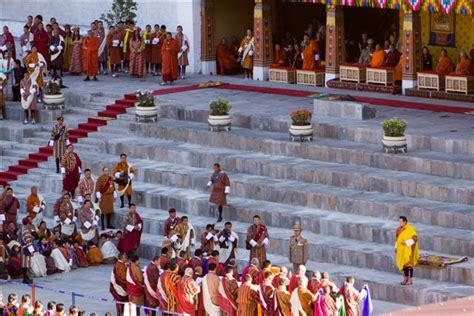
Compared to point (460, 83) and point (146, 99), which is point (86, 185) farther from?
point (460, 83)

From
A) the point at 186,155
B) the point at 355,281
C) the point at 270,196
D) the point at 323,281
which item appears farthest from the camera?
the point at 186,155

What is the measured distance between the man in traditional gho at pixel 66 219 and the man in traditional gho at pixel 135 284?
4.73 metres

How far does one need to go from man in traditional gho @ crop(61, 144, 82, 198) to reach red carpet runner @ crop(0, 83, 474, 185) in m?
2.62

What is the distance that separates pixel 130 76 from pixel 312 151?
9962 mm

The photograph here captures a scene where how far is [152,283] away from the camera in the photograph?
33.2 metres

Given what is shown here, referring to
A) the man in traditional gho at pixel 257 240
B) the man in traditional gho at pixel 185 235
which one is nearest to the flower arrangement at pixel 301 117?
the man in traditional gho at pixel 185 235

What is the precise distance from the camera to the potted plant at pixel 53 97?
149 feet

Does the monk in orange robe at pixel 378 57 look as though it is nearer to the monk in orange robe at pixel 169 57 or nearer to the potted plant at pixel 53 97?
the monk in orange robe at pixel 169 57

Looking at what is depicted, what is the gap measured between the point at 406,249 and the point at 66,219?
7.77 m

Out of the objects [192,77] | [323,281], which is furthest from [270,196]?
[192,77]

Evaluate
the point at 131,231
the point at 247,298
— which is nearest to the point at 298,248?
the point at 247,298

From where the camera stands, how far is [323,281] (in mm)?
31422

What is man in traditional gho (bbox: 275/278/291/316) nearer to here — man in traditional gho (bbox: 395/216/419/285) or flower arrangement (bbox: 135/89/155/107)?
man in traditional gho (bbox: 395/216/419/285)

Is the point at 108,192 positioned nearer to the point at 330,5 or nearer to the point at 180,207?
the point at 180,207
